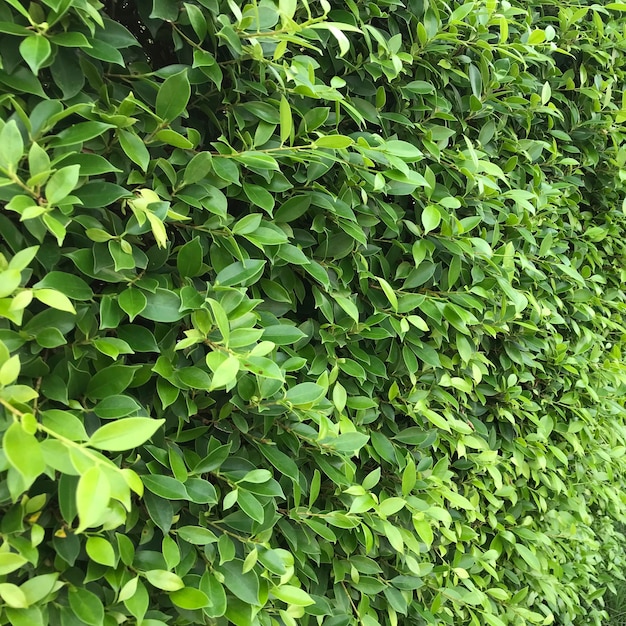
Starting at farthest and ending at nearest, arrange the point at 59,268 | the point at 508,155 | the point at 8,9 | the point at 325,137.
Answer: the point at 508,155, the point at 325,137, the point at 59,268, the point at 8,9

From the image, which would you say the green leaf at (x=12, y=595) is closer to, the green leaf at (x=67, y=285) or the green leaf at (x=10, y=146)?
→ the green leaf at (x=67, y=285)

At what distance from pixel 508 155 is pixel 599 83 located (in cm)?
59

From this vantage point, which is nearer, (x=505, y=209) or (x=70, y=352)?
(x=70, y=352)

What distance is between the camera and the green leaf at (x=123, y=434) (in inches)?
25.7

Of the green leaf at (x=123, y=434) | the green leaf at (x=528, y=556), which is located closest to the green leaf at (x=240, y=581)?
the green leaf at (x=123, y=434)

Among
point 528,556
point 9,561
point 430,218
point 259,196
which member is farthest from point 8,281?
point 528,556

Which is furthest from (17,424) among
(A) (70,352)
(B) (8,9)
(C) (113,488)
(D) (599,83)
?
(D) (599,83)

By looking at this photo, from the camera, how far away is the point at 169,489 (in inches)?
35.2

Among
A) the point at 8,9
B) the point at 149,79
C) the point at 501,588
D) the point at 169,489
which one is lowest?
the point at 501,588

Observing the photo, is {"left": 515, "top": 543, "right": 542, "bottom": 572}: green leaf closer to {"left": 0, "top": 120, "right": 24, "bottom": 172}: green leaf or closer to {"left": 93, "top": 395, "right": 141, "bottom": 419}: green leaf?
{"left": 93, "top": 395, "right": 141, "bottom": 419}: green leaf

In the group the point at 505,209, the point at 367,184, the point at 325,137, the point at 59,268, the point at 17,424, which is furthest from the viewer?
the point at 505,209

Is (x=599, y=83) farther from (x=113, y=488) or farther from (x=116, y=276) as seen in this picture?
(x=113, y=488)

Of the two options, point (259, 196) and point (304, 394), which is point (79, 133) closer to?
point (259, 196)

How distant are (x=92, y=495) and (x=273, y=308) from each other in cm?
63
